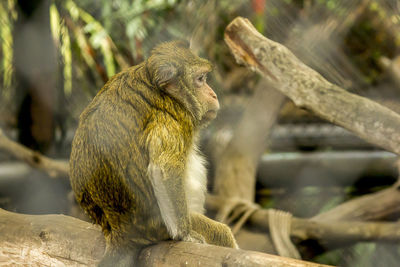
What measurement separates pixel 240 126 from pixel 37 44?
153 cm

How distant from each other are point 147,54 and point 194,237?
1.94 metres

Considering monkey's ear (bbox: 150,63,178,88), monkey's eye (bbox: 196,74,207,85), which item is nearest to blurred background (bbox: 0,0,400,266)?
monkey's eye (bbox: 196,74,207,85)

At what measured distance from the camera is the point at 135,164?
1.55m

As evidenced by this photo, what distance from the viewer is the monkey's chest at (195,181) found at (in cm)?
179

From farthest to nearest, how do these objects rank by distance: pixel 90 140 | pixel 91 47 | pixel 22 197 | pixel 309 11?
pixel 91 47 → pixel 309 11 → pixel 22 197 → pixel 90 140

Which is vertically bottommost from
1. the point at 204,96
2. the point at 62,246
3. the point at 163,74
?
the point at 62,246

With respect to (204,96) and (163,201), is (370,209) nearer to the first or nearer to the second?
(204,96)

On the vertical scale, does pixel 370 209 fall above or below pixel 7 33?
below

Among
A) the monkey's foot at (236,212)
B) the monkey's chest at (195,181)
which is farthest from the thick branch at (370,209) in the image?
the monkey's chest at (195,181)

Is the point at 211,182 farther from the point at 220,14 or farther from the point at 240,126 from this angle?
the point at 220,14

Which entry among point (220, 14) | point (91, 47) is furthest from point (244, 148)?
point (91, 47)

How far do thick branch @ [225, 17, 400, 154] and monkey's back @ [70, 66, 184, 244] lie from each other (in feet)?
2.62

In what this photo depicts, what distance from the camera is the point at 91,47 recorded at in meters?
3.57

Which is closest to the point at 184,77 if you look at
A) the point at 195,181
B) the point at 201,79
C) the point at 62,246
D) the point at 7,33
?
the point at 201,79
